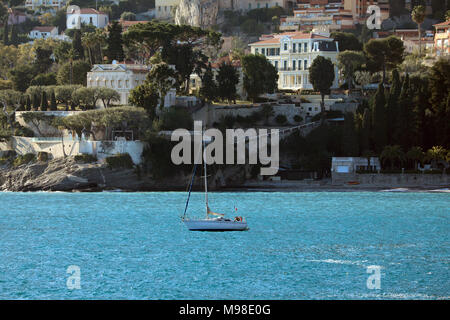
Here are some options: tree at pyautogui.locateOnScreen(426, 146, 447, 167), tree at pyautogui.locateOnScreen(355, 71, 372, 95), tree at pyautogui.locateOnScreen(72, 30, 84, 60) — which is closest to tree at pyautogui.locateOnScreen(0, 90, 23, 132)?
tree at pyautogui.locateOnScreen(72, 30, 84, 60)

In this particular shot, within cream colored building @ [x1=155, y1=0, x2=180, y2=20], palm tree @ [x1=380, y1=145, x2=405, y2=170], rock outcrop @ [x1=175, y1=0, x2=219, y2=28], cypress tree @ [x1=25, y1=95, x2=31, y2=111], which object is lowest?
palm tree @ [x1=380, y1=145, x2=405, y2=170]

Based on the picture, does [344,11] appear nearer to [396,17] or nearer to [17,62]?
[396,17]

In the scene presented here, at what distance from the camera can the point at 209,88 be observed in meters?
94.2

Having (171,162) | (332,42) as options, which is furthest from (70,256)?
(332,42)

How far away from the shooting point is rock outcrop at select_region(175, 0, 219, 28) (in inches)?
5408

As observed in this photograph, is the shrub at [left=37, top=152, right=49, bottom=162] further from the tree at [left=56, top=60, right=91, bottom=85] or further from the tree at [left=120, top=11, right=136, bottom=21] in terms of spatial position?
the tree at [left=120, top=11, right=136, bottom=21]

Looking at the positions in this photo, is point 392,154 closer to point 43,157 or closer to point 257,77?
point 257,77

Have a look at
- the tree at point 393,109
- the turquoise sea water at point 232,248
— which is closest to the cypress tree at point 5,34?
the turquoise sea water at point 232,248

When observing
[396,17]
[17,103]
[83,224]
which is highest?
[396,17]

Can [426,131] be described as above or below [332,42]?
below

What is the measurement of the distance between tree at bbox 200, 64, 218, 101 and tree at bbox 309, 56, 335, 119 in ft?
29.7

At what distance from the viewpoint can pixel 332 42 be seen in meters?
108

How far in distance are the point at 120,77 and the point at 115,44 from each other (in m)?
5.71

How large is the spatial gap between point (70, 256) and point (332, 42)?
6302 cm
